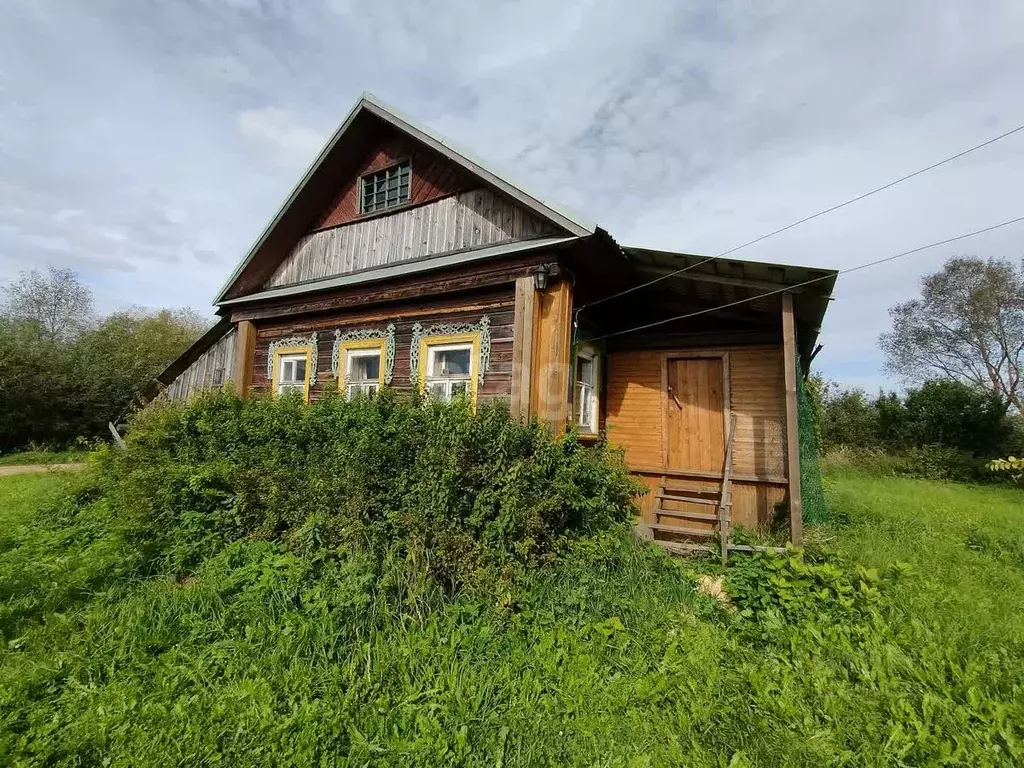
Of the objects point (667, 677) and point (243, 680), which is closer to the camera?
point (243, 680)

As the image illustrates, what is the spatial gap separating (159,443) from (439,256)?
4.96 metres

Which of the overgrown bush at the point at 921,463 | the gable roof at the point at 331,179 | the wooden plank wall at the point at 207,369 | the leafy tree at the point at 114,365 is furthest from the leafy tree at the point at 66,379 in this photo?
the overgrown bush at the point at 921,463

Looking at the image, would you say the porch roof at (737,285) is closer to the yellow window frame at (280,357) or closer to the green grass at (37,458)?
the yellow window frame at (280,357)

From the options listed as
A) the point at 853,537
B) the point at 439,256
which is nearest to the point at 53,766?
the point at 439,256

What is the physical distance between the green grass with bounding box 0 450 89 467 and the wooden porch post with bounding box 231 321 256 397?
12.0 m

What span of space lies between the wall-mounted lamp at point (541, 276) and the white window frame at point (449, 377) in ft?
4.58

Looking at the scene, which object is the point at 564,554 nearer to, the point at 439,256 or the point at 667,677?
the point at 667,677

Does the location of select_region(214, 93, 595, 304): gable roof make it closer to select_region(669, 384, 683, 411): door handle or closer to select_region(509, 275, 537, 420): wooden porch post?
select_region(509, 275, 537, 420): wooden porch post

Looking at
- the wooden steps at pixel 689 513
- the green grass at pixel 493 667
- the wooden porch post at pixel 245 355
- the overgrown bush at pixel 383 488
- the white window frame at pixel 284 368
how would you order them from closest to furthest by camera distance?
the green grass at pixel 493 667
the overgrown bush at pixel 383 488
the wooden steps at pixel 689 513
the white window frame at pixel 284 368
the wooden porch post at pixel 245 355

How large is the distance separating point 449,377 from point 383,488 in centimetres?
260

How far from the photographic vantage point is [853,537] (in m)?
6.65

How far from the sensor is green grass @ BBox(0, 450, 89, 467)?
1692 centimetres

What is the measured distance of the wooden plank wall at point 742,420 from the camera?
6.85m

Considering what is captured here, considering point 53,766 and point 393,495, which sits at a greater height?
point 393,495
